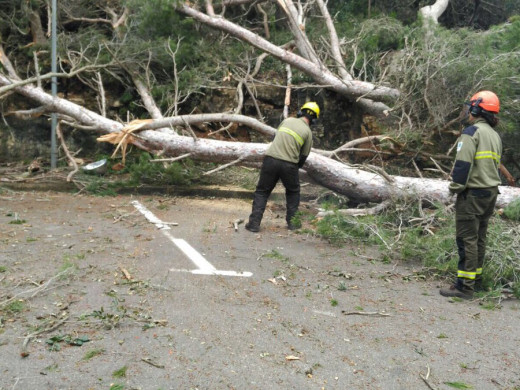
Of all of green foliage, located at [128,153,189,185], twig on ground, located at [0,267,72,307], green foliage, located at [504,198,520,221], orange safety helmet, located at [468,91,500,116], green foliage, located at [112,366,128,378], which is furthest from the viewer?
green foliage, located at [128,153,189,185]

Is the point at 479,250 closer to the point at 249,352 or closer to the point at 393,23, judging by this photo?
the point at 249,352

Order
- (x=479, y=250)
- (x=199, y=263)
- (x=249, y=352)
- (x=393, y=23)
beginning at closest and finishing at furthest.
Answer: (x=249, y=352)
(x=479, y=250)
(x=199, y=263)
(x=393, y=23)

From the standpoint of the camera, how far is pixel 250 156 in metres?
7.95

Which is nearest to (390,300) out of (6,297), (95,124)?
(6,297)

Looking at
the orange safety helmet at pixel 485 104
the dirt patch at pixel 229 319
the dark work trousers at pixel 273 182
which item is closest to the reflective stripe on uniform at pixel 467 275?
the dirt patch at pixel 229 319

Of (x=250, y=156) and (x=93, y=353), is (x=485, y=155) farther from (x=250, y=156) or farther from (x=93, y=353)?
(x=250, y=156)

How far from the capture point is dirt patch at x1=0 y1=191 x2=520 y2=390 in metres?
3.09

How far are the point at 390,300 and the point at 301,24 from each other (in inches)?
269

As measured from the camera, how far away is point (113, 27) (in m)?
10.6

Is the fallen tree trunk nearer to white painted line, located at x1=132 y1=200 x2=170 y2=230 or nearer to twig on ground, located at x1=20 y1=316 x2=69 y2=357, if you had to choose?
white painted line, located at x1=132 y1=200 x2=170 y2=230

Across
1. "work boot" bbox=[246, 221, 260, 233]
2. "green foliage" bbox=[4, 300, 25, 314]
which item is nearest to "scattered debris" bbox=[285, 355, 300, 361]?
"green foliage" bbox=[4, 300, 25, 314]

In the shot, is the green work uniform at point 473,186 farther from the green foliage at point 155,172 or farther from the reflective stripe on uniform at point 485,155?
the green foliage at point 155,172

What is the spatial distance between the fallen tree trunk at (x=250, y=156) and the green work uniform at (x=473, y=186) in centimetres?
201

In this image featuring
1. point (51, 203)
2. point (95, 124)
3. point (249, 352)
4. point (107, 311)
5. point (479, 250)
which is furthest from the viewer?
point (95, 124)
